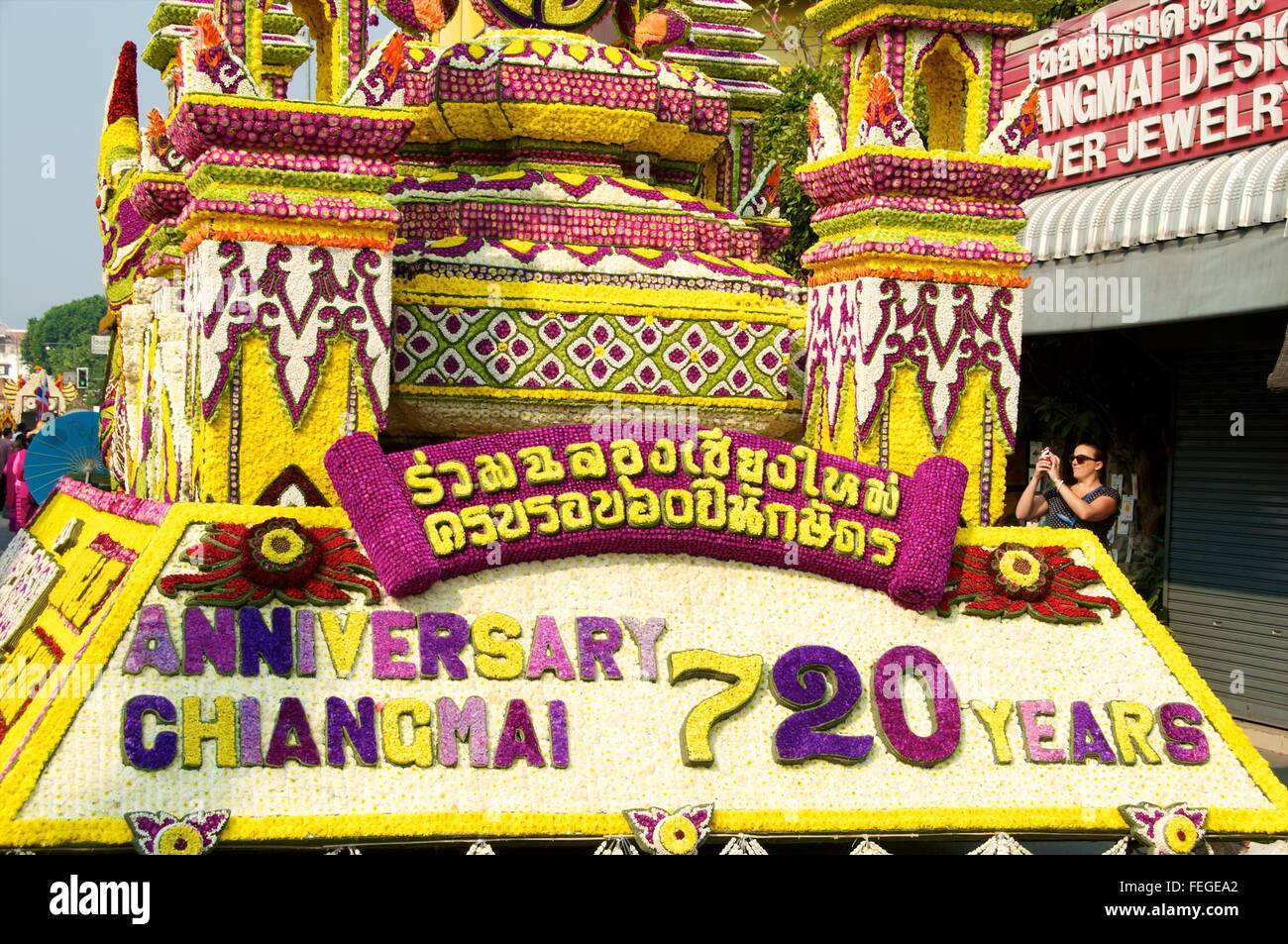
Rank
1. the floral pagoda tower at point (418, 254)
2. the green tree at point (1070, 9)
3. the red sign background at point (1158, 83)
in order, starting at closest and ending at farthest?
the floral pagoda tower at point (418, 254)
the red sign background at point (1158, 83)
the green tree at point (1070, 9)

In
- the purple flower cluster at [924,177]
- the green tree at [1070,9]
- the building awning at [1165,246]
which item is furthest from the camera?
the green tree at [1070,9]

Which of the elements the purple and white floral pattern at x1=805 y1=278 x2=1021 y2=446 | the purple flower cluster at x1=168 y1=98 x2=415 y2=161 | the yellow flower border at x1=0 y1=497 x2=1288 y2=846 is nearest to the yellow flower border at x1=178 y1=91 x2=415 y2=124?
the purple flower cluster at x1=168 y1=98 x2=415 y2=161

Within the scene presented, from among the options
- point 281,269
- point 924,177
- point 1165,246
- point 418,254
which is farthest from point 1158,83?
point 281,269

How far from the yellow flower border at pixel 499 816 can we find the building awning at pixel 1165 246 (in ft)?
13.2

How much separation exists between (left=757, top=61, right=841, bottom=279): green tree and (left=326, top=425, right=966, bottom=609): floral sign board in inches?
527

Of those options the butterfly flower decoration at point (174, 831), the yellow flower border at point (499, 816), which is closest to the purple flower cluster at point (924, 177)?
the yellow flower border at point (499, 816)

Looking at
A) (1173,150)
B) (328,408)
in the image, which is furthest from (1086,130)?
(328,408)

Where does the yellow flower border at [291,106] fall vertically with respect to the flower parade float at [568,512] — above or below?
above

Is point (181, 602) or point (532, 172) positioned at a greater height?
point (532, 172)

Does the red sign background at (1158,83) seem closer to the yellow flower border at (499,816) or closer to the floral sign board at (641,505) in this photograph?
the floral sign board at (641,505)

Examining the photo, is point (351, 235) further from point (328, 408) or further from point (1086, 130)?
point (1086, 130)

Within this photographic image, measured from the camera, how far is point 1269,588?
434 inches

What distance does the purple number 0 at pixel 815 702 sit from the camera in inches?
217
